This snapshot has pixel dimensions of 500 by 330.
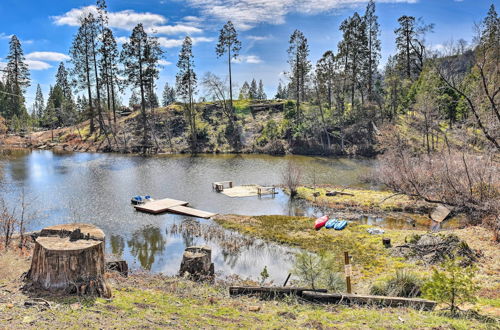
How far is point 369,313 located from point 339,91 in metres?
49.5

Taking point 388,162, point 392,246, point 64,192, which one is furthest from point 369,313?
point 64,192

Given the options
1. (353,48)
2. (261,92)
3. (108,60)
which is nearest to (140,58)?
(108,60)

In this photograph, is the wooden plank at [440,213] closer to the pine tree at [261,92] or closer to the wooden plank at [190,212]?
the wooden plank at [190,212]

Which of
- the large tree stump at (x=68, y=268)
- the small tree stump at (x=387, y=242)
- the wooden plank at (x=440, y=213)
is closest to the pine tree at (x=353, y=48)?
the wooden plank at (x=440, y=213)

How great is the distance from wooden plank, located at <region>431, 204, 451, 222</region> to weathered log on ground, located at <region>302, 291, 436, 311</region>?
13.8 m

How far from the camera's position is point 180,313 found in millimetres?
6953

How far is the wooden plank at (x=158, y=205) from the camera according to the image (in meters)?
21.2

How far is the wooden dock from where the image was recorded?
68.2ft

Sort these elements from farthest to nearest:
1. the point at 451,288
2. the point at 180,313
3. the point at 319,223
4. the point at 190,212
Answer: the point at 190,212 → the point at 319,223 → the point at 451,288 → the point at 180,313

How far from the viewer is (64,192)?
25.5 meters

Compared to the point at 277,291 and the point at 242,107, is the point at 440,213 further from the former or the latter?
the point at 242,107

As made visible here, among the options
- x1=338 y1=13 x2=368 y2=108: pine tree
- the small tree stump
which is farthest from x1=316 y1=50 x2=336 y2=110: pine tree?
the small tree stump

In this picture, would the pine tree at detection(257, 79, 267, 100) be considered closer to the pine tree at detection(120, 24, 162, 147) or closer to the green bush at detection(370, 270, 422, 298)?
the pine tree at detection(120, 24, 162, 147)

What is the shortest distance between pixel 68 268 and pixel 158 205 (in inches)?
620
